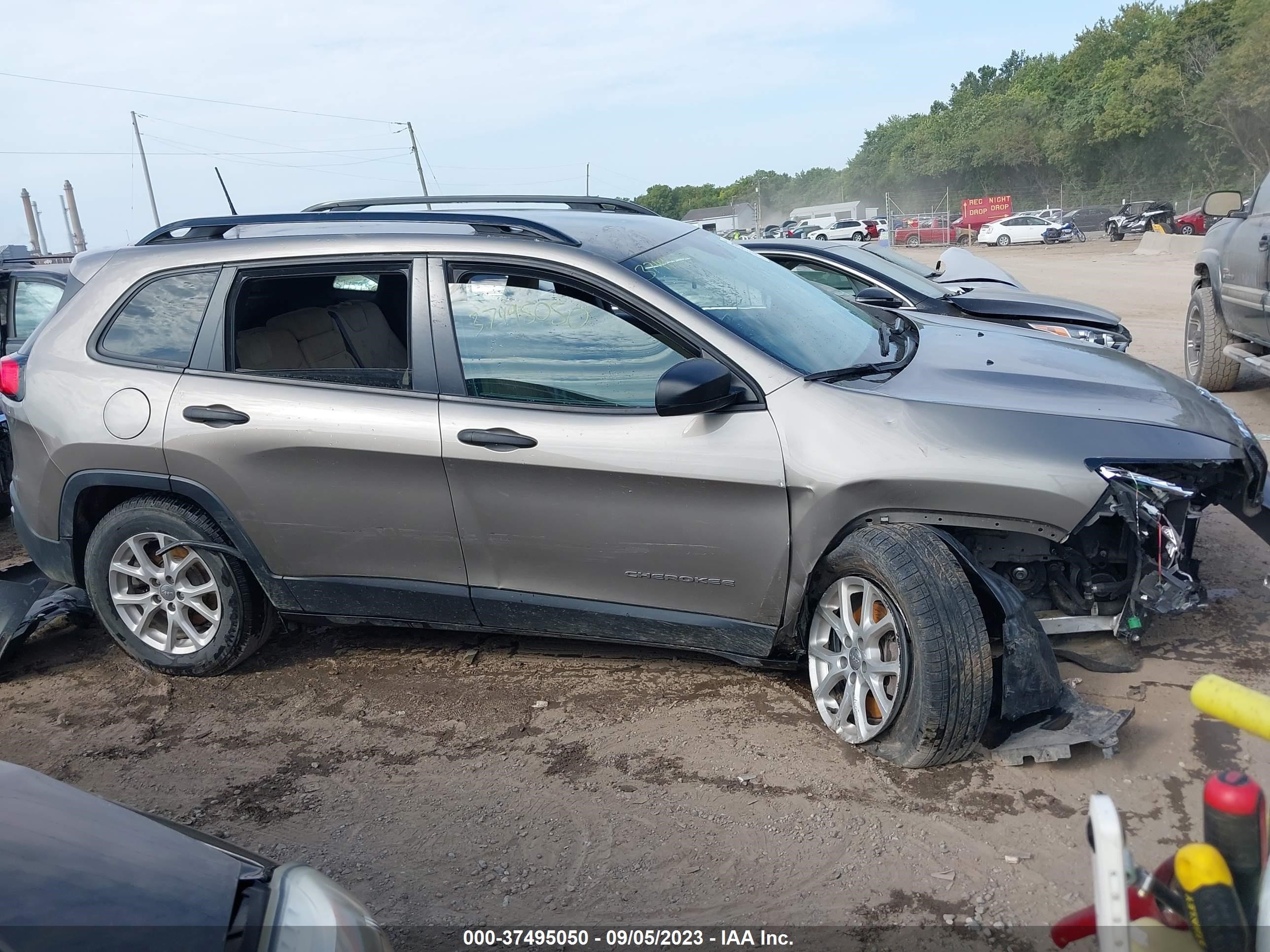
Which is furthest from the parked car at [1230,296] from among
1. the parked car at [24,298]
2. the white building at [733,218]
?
the white building at [733,218]

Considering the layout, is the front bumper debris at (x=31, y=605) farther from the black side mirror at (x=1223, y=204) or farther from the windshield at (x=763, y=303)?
the black side mirror at (x=1223, y=204)

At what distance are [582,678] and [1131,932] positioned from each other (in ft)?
9.49

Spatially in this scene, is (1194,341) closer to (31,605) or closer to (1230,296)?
(1230,296)

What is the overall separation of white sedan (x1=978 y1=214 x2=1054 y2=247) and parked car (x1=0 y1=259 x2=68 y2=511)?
38.9m

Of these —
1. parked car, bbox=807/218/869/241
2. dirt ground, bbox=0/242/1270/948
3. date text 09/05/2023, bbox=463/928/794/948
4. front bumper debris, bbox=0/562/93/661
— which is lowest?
parked car, bbox=807/218/869/241

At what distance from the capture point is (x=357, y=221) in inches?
172

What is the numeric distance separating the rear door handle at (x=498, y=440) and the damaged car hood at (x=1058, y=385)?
4.23ft

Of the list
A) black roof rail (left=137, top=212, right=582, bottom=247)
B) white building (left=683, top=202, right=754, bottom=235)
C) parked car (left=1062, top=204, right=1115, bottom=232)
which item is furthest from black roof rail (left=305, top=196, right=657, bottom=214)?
white building (left=683, top=202, right=754, bottom=235)

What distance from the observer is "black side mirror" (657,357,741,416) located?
3.51 metres

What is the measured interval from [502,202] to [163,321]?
168 centimetres

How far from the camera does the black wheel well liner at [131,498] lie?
4.30 m

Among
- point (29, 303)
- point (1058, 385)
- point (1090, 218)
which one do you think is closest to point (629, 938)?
point (1058, 385)

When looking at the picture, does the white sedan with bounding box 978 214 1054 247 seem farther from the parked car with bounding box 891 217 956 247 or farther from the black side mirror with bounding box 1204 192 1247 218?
the black side mirror with bounding box 1204 192 1247 218

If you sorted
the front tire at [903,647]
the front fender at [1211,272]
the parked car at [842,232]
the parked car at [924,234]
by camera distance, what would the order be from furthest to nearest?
1. the parked car at [924,234]
2. the parked car at [842,232]
3. the front fender at [1211,272]
4. the front tire at [903,647]
